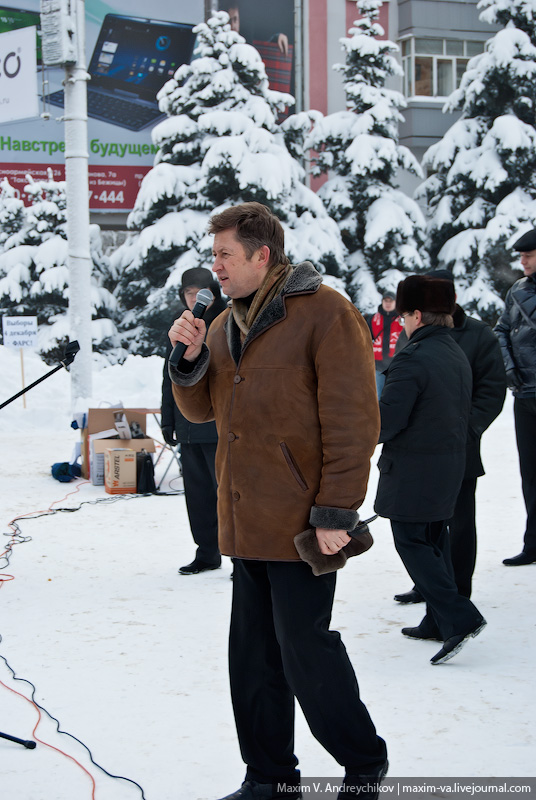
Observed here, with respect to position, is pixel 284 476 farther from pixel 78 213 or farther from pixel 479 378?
pixel 78 213

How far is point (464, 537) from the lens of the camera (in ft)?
15.7

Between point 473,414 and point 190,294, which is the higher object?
point 190,294

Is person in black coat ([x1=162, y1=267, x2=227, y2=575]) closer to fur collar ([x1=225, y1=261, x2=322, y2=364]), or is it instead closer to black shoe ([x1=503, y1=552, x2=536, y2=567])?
black shoe ([x1=503, y1=552, x2=536, y2=567])

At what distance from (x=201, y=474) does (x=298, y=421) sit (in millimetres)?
3399

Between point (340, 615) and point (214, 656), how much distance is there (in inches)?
35.7

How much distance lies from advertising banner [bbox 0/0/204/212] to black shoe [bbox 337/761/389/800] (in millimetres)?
23879

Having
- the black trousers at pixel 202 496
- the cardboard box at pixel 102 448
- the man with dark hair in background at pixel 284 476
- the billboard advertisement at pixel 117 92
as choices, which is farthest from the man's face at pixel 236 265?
the billboard advertisement at pixel 117 92

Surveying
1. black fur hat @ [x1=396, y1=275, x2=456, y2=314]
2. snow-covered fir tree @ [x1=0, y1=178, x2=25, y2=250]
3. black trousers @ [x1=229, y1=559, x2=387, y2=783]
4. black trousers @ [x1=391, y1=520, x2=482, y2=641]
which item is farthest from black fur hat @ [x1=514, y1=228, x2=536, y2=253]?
snow-covered fir tree @ [x1=0, y1=178, x2=25, y2=250]

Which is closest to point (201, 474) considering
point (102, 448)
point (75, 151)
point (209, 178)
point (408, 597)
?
point (408, 597)

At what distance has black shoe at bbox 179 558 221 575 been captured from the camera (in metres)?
5.98

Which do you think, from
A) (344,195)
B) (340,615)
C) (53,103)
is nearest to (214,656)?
(340,615)

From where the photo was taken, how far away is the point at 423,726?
352 cm

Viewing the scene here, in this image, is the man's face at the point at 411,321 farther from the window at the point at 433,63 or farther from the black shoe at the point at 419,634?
the window at the point at 433,63

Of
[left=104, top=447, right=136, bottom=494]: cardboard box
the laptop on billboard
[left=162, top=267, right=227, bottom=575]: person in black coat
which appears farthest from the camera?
the laptop on billboard
